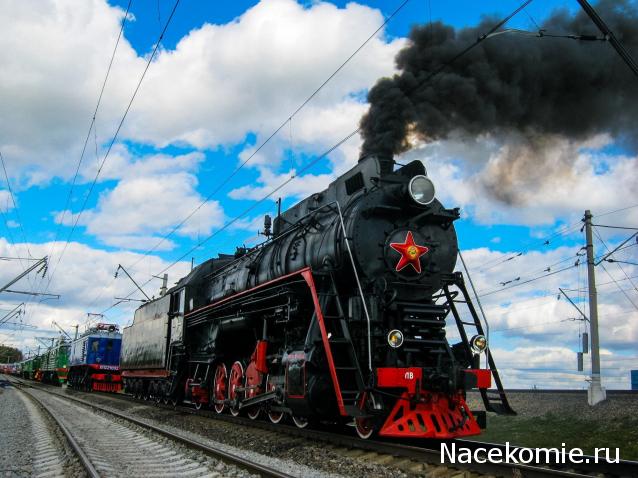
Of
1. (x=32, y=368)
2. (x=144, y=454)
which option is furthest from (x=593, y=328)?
(x=32, y=368)

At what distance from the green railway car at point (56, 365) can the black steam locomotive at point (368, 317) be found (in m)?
33.8

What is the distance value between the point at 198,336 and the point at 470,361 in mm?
8675

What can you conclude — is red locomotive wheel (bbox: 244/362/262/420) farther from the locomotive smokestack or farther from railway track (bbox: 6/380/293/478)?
the locomotive smokestack

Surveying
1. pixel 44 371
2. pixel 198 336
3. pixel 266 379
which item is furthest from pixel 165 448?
pixel 44 371

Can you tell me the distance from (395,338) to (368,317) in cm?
47

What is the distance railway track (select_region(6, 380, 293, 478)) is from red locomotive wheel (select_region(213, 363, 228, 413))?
6.57 ft

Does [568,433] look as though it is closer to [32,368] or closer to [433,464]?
[433,464]

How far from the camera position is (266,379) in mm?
10281

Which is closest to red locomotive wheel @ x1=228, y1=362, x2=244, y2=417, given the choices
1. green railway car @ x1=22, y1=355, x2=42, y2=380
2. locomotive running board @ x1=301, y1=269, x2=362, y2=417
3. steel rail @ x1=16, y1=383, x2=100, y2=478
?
steel rail @ x1=16, y1=383, x2=100, y2=478

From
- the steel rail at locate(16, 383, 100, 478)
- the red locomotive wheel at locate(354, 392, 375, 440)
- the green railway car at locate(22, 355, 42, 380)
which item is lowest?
the green railway car at locate(22, 355, 42, 380)

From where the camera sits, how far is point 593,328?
16125mm

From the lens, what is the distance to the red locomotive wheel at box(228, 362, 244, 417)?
11680 mm

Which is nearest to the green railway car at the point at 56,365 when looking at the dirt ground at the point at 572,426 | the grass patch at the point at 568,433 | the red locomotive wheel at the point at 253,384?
the red locomotive wheel at the point at 253,384

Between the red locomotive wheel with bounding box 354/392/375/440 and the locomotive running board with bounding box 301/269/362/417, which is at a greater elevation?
the locomotive running board with bounding box 301/269/362/417
